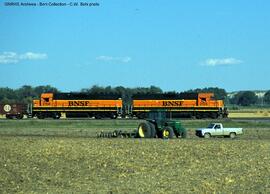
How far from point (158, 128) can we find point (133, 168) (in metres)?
21.6

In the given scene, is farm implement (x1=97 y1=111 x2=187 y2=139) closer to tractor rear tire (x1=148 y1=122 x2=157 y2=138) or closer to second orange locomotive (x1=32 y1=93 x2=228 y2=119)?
tractor rear tire (x1=148 y1=122 x2=157 y2=138)

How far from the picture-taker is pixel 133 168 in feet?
76.0

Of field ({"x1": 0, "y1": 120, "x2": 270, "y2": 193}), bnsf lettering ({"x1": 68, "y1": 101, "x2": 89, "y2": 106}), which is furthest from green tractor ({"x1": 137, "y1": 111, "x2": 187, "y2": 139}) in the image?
bnsf lettering ({"x1": 68, "y1": 101, "x2": 89, "y2": 106})

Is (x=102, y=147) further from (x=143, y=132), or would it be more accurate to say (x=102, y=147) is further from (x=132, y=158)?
(x=143, y=132)

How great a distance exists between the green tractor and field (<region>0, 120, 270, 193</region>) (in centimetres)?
958

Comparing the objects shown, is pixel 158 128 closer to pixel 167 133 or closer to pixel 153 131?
pixel 153 131

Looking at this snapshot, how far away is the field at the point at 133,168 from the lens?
58.7ft

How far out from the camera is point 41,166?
23750mm

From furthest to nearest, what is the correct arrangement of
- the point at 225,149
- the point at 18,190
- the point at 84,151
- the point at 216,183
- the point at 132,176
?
1. the point at 225,149
2. the point at 84,151
3. the point at 132,176
4. the point at 216,183
5. the point at 18,190

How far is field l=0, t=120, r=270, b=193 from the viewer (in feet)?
58.7

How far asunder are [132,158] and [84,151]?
3.91 m

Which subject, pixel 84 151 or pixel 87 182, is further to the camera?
pixel 84 151

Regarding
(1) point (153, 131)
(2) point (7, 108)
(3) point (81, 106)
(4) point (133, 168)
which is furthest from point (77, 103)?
(4) point (133, 168)

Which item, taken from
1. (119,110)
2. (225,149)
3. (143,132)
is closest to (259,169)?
(225,149)
